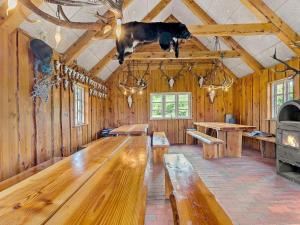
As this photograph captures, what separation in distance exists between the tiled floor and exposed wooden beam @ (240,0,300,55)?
2.64 meters

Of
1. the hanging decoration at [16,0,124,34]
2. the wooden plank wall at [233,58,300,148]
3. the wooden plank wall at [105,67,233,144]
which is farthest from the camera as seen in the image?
the wooden plank wall at [105,67,233,144]

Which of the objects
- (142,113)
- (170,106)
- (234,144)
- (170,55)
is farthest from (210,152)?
(142,113)

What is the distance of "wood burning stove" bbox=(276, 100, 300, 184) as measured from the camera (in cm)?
421

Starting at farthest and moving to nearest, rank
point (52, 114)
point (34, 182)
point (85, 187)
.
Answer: point (52, 114) < point (34, 182) < point (85, 187)

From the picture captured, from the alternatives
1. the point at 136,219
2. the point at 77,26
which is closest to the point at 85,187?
the point at 136,219

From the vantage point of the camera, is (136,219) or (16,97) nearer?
(136,219)

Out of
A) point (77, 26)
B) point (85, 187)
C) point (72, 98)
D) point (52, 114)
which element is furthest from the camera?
point (72, 98)

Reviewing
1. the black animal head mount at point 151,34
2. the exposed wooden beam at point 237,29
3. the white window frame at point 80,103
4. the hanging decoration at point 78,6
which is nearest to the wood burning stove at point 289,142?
the exposed wooden beam at point 237,29

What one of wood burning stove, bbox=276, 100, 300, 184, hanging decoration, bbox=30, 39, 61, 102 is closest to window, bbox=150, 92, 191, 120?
wood burning stove, bbox=276, 100, 300, 184

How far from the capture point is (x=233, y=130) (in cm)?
639

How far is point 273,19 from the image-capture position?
4.83m

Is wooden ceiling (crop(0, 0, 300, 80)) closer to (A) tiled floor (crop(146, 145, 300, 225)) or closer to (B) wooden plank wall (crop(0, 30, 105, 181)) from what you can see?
(B) wooden plank wall (crop(0, 30, 105, 181))

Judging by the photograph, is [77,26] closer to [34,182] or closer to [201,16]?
[34,182]

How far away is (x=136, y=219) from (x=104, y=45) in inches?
226
